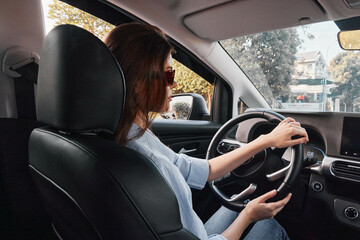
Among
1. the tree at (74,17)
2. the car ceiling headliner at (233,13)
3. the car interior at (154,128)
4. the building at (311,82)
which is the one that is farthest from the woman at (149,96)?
the building at (311,82)

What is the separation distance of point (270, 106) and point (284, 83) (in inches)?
9.4

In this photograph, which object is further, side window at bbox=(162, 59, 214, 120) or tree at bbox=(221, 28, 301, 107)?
side window at bbox=(162, 59, 214, 120)

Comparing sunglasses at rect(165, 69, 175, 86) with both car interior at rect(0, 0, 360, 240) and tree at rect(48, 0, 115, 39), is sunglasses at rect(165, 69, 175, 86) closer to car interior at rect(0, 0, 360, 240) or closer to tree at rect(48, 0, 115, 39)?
car interior at rect(0, 0, 360, 240)

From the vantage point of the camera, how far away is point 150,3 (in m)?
2.09

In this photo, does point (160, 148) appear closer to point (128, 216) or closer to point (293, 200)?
point (128, 216)

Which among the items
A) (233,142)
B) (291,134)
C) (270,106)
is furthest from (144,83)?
(270,106)

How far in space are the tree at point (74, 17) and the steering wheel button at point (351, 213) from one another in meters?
1.71

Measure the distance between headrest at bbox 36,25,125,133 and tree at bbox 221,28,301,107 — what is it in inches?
76.5

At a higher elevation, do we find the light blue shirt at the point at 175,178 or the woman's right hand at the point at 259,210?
the light blue shirt at the point at 175,178

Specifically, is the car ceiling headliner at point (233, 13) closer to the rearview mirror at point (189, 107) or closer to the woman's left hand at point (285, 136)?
the rearview mirror at point (189, 107)

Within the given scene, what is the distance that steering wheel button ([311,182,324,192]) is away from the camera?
1.78 metres

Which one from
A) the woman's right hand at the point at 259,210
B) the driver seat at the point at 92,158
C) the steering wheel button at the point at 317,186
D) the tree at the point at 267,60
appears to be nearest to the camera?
the driver seat at the point at 92,158

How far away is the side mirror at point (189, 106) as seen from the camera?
2943 mm

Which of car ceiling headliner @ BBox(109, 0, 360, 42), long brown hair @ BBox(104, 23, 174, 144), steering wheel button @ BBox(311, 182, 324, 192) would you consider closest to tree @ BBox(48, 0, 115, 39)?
car ceiling headliner @ BBox(109, 0, 360, 42)
